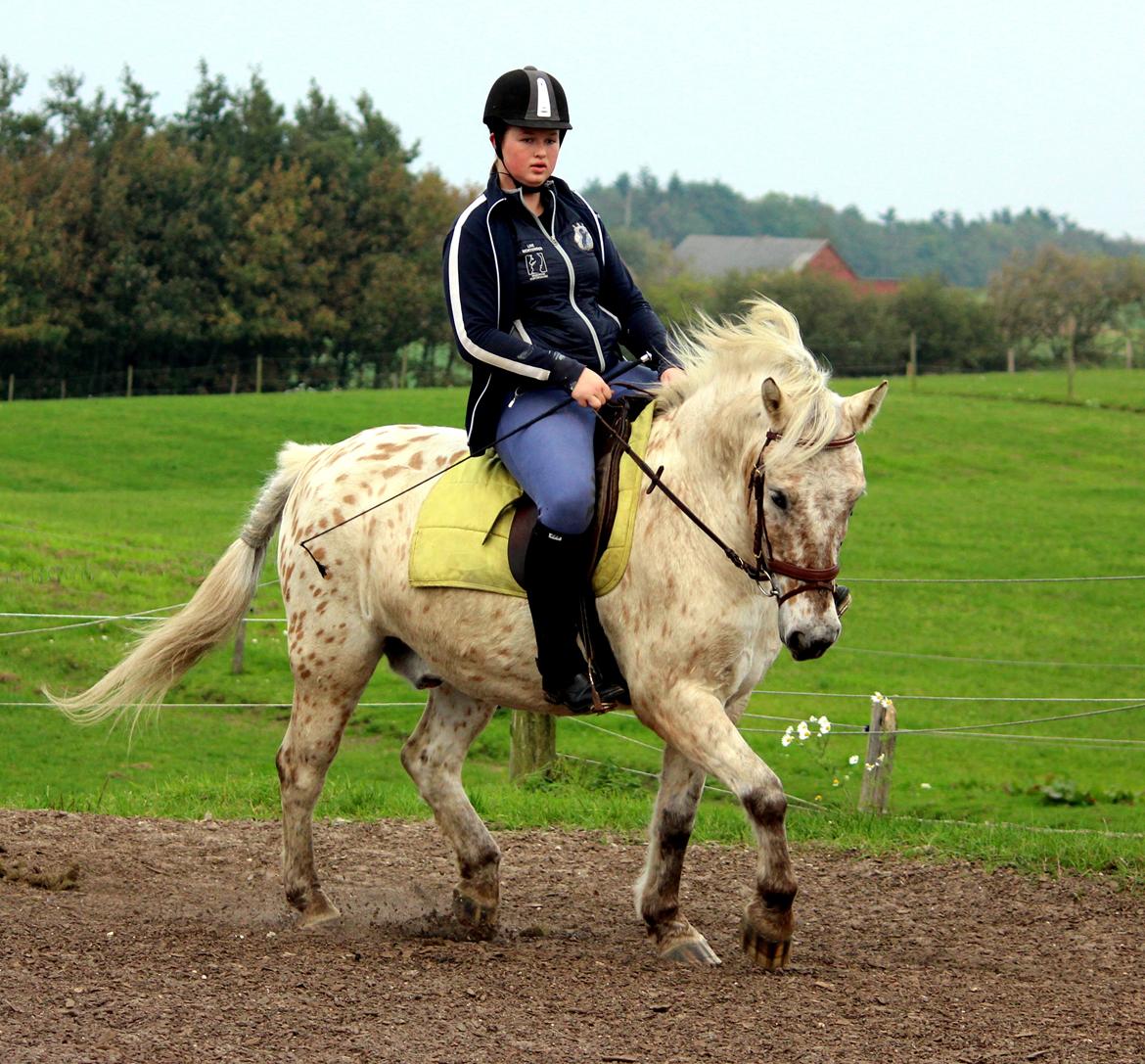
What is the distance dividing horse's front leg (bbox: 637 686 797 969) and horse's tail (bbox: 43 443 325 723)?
248 centimetres

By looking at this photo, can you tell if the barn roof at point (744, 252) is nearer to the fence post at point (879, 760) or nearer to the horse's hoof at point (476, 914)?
the fence post at point (879, 760)

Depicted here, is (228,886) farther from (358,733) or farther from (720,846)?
(358,733)

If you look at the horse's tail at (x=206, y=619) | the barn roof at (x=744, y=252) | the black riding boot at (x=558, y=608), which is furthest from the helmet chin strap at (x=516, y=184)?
the barn roof at (x=744, y=252)

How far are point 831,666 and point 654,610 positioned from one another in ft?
40.6

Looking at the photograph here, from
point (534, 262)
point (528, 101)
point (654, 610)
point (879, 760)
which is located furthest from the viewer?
point (879, 760)

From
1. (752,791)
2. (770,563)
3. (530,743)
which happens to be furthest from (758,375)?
(530,743)

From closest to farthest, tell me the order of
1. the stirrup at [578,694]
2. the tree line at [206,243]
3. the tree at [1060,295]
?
the stirrup at [578,694] → the tree line at [206,243] → the tree at [1060,295]

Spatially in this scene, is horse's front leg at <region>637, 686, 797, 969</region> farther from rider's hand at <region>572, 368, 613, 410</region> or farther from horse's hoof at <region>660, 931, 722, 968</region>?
rider's hand at <region>572, 368, 613, 410</region>

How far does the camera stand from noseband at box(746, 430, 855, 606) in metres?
4.98

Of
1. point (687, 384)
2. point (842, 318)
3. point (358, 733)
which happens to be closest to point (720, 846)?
point (687, 384)

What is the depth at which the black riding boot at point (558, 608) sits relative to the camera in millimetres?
5555

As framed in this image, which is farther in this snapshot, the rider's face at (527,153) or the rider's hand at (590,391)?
the rider's face at (527,153)

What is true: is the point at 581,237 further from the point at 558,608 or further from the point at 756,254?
the point at 756,254

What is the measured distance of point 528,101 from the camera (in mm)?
5707
